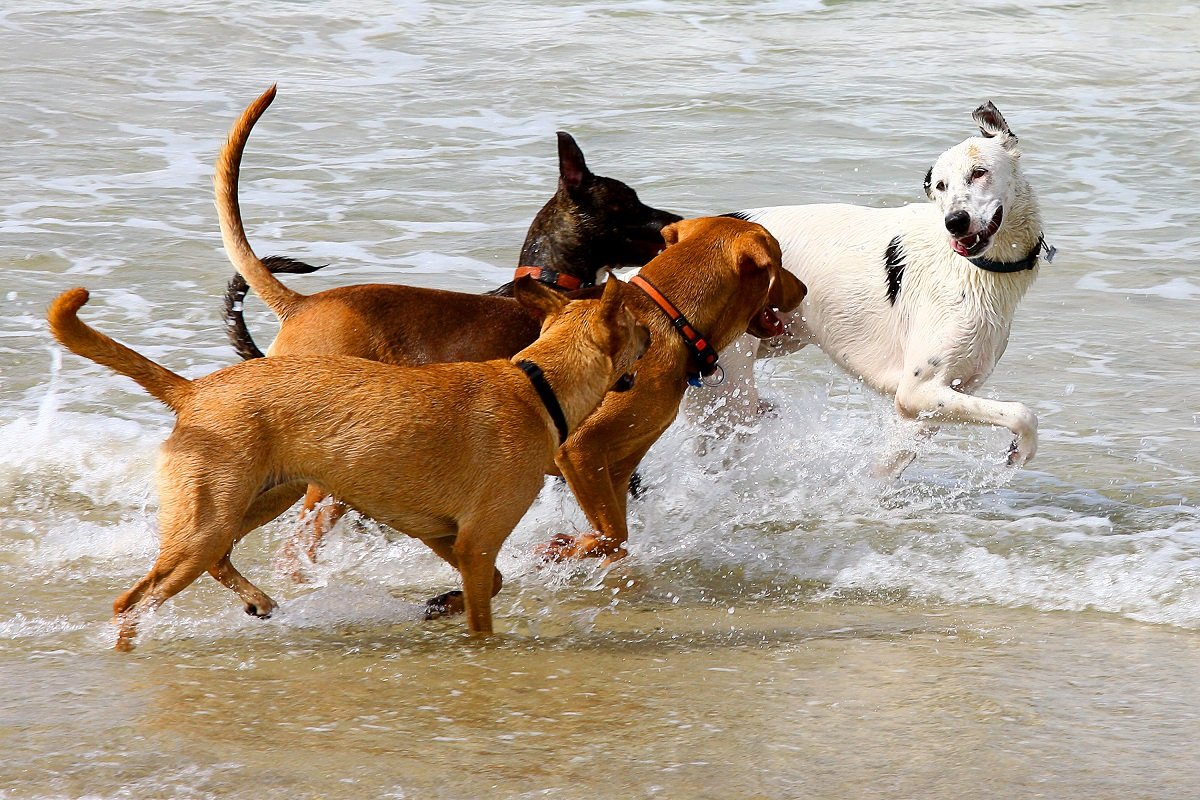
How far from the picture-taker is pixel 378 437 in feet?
14.9

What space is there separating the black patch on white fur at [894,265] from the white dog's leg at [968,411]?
0.43 m

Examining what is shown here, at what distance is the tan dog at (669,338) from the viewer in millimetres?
5500

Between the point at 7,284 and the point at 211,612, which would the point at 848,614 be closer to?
the point at 211,612

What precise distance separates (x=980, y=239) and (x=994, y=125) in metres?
0.58

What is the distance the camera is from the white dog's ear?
618 cm

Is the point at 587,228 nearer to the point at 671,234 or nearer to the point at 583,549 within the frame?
the point at 671,234

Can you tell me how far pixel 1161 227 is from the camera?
Answer: 11070 millimetres

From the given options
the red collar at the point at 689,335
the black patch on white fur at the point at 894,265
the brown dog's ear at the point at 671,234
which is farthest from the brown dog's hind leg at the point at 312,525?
the black patch on white fur at the point at 894,265

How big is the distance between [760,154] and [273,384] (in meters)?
8.97

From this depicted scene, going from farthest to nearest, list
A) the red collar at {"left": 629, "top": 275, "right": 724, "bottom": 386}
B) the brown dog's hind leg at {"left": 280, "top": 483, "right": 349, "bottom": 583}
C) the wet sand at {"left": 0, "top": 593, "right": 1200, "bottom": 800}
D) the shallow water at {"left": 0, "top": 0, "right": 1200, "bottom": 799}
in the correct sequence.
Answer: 1. the brown dog's hind leg at {"left": 280, "top": 483, "right": 349, "bottom": 583}
2. the red collar at {"left": 629, "top": 275, "right": 724, "bottom": 386}
3. the shallow water at {"left": 0, "top": 0, "right": 1200, "bottom": 799}
4. the wet sand at {"left": 0, "top": 593, "right": 1200, "bottom": 800}

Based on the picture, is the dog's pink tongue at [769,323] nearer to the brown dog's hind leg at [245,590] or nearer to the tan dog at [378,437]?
the tan dog at [378,437]

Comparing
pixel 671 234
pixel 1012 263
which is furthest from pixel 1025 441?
pixel 671 234

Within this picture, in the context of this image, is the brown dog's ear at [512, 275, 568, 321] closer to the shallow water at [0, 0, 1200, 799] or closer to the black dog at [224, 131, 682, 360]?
the shallow water at [0, 0, 1200, 799]

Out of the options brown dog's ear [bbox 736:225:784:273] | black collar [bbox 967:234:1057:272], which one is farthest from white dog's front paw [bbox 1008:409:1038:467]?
brown dog's ear [bbox 736:225:784:273]
